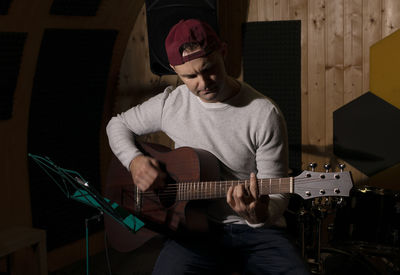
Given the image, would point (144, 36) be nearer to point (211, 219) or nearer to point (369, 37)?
point (369, 37)

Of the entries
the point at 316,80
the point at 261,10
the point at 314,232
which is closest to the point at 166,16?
the point at 261,10

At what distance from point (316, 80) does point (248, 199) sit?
1.68 m

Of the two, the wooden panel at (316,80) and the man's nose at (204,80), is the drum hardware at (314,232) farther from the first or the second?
the man's nose at (204,80)

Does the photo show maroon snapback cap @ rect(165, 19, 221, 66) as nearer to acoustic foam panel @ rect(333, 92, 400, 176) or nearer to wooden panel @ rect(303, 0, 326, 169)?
wooden panel @ rect(303, 0, 326, 169)

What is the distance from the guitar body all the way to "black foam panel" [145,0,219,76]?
98 centimetres

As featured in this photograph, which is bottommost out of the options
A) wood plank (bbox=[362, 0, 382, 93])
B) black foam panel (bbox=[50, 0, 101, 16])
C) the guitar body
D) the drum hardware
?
the drum hardware

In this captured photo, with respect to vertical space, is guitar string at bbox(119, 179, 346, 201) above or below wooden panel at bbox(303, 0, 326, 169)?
below

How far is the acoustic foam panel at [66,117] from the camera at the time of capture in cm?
307

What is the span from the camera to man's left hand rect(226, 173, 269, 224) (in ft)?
5.88

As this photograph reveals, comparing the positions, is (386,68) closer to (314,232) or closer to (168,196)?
(314,232)

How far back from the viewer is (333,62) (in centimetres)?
320

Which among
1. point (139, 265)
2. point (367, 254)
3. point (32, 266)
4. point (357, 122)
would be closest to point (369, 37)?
point (357, 122)

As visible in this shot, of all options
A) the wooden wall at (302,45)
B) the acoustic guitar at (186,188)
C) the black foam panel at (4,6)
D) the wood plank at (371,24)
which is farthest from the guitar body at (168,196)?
the wood plank at (371,24)

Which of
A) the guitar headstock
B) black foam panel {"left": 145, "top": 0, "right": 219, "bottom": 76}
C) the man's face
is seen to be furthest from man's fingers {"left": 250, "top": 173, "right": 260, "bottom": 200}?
black foam panel {"left": 145, "top": 0, "right": 219, "bottom": 76}
